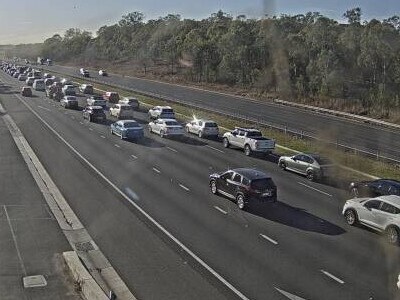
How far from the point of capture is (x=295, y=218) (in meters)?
18.6

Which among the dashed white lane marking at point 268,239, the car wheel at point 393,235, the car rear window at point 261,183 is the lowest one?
the dashed white lane marking at point 268,239

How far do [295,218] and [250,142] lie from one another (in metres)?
12.7

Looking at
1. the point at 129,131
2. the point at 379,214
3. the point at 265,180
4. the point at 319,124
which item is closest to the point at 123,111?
the point at 129,131

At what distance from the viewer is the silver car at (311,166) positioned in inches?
978

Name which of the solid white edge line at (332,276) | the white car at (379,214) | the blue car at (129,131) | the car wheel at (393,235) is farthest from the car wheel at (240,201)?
the blue car at (129,131)

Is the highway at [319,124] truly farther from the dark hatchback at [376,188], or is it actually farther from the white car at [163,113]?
the dark hatchback at [376,188]

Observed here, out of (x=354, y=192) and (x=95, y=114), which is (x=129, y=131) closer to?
(x=95, y=114)

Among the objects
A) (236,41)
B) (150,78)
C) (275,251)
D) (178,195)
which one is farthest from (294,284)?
(150,78)

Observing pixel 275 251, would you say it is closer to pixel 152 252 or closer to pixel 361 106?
pixel 152 252

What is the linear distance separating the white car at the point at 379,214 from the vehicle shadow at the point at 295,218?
0.75 meters

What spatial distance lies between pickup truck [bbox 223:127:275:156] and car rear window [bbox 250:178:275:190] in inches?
439

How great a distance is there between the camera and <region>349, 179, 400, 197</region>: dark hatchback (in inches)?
818

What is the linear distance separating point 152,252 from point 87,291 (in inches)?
129

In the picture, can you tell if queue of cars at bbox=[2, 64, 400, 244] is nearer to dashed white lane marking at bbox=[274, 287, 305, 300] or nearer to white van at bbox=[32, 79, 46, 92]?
dashed white lane marking at bbox=[274, 287, 305, 300]
